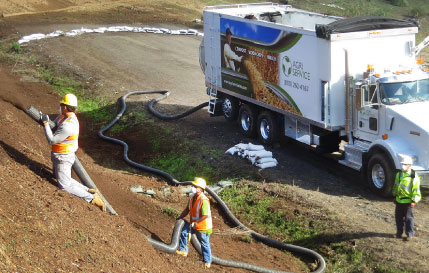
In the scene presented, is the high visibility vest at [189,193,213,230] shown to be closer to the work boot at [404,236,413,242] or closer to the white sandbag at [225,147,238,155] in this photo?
the work boot at [404,236,413,242]

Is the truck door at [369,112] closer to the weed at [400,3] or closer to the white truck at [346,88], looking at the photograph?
the white truck at [346,88]

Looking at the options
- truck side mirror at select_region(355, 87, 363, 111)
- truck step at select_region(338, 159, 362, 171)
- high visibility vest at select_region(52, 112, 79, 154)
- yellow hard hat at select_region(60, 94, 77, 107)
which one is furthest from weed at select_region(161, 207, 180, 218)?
truck side mirror at select_region(355, 87, 363, 111)

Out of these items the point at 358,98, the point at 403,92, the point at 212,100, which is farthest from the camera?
the point at 212,100

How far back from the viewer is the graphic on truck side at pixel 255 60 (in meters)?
20.6

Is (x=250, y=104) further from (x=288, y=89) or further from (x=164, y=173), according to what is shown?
(x=164, y=173)

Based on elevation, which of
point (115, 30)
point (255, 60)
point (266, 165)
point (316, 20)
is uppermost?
point (316, 20)

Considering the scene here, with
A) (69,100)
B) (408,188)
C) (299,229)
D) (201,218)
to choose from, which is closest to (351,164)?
(299,229)

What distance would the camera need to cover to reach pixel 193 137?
23453 mm

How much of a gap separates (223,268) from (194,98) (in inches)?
644

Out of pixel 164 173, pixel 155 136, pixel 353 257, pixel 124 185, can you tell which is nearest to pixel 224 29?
pixel 155 136

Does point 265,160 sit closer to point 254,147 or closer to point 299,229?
point 254,147

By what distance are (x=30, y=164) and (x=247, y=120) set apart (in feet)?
36.1

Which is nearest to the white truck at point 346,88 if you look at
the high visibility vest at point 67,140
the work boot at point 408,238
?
the work boot at point 408,238

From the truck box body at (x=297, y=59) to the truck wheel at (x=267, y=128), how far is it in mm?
524
